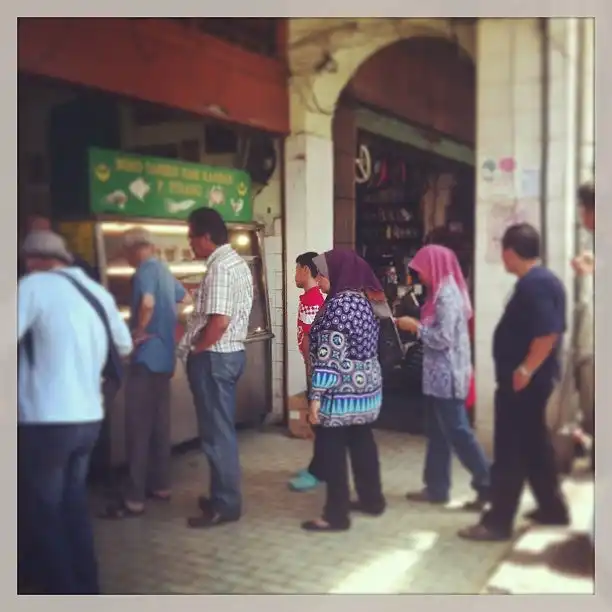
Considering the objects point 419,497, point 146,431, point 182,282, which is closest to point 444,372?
point 419,497

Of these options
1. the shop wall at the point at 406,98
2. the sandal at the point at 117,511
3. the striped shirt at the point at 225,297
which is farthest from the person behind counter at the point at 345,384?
the sandal at the point at 117,511

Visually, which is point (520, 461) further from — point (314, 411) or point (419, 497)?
point (314, 411)

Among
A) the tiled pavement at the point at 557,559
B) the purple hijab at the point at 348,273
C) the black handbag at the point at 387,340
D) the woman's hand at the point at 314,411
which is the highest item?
the purple hijab at the point at 348,273

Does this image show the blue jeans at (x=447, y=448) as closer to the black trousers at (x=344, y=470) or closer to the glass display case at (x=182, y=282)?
the black trousers at (x=344, y=470)

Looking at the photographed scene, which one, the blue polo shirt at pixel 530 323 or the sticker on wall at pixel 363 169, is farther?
the sticker on wall at pixel 363 169

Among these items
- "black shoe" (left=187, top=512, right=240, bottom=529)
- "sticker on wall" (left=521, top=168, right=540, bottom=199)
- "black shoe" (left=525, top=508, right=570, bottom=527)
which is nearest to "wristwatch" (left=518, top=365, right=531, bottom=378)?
"black shoe" (left=525, top=508, right=570, bottom=527)

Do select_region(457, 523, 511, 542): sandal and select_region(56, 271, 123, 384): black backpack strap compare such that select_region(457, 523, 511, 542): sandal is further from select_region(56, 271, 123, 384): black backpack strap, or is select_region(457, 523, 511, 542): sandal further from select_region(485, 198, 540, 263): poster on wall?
select_region(56, 271, 123, 384): black backpack strap

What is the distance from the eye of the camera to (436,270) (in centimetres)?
238

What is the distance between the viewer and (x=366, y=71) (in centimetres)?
245

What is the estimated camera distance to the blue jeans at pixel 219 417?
7.97ft

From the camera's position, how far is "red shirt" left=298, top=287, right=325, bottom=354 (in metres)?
2.39

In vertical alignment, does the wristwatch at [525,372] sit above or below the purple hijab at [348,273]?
below

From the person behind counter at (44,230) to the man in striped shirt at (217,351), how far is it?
13.3 inches

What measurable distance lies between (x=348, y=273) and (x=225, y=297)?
0.41m
